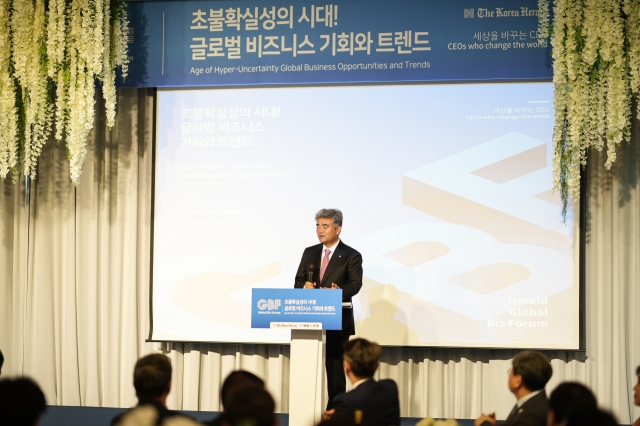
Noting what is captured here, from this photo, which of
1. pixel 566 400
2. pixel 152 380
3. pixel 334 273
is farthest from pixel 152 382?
pixel 334 273

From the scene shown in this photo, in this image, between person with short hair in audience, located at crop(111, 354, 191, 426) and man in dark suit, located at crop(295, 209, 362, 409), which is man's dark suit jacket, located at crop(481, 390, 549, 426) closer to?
person with short hair in audience, located at crop(111, 354, 191, 426)

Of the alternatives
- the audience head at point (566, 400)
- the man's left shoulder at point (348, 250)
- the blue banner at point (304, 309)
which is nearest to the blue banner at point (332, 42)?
the man's left shoulder at point (348, 250)

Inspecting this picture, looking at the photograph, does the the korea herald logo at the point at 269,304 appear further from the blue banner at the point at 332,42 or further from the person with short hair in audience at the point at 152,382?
the blue banner at the point at 332,42

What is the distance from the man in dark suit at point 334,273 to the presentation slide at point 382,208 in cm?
78

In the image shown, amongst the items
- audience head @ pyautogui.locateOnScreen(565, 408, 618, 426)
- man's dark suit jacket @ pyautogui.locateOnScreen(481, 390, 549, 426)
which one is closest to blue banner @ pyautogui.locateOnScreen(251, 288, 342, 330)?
man's dark suit jacket @ pyautogui.locateOnScreen(481, 390, 549, 426)

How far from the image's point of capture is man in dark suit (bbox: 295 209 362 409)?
231 inches

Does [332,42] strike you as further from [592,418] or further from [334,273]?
[592,418]

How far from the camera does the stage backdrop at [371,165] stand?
6.78m

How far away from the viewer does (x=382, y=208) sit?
22.9 ft

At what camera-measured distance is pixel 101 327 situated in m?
7.46

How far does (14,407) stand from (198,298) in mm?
4756

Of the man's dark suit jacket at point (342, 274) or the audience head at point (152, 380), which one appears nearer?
the audience head at point (152, 380)

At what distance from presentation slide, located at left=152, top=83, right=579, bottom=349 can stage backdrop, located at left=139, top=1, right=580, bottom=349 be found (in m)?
0.01

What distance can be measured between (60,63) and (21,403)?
196 inches
